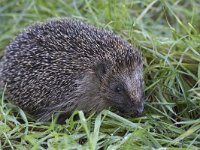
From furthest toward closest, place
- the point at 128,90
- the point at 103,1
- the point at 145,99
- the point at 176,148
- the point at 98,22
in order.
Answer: the point at 103,1 < the point at 98,22 < the point at 145,99 < the point at 128,90 < the point at 176,148

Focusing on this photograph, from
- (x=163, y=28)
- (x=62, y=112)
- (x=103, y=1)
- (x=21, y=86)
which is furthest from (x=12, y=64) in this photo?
(x=163, y=28)

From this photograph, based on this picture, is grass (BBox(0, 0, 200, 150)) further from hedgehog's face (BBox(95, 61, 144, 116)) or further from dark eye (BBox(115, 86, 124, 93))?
dark eye (BBox(115, 86, 124, 93))

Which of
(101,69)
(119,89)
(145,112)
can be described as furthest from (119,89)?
(145,112)

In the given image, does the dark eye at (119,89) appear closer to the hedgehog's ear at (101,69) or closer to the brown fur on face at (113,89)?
the brown fur on face at (113,89)

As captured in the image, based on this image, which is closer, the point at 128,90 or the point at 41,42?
the point at 128,90

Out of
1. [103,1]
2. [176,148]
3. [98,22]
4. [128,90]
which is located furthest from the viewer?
[103,1]

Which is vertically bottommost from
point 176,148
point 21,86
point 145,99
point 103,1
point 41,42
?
point 176,148

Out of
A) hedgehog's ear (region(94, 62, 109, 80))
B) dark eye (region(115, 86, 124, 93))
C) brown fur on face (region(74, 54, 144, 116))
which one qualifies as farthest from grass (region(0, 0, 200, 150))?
hedgehog's ear (region(94, 62, 109, 80))

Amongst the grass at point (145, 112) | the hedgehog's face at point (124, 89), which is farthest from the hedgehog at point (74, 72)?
the grass at point (145, 112)

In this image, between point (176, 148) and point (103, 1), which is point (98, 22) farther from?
point (176, 148)
